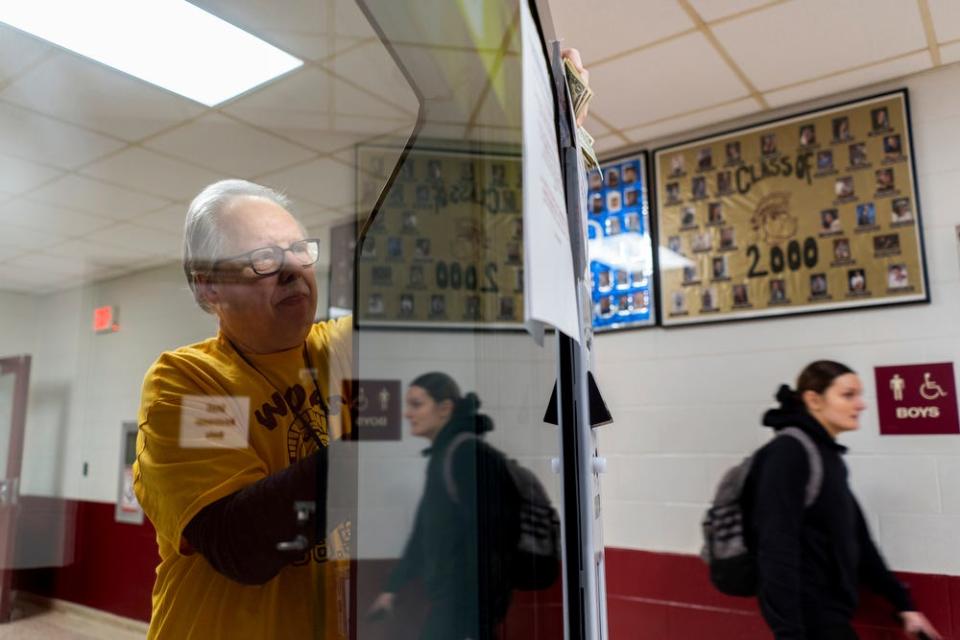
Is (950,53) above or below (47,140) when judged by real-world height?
above

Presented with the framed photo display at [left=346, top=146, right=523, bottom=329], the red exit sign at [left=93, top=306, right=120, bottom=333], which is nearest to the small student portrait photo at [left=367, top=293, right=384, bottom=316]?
the framed photo display at [left=346, top=146, right=523, bottom=329]

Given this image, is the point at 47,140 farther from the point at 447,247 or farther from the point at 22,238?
the point at 447,247

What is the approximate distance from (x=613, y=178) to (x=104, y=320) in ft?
9.88

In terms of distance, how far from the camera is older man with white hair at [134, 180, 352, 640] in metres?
0.50

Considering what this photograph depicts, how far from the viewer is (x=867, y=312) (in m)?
2.65

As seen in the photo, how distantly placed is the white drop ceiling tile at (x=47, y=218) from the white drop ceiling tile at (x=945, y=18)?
2.50 meters

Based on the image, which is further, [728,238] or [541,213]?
[728,238]

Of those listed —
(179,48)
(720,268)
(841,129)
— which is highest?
(841,129)

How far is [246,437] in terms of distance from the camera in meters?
0.53

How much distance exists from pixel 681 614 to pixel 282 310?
274 cm

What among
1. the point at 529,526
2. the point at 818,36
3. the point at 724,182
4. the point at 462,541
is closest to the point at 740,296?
the point at 724,182

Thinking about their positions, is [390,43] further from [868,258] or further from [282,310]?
[868,258]

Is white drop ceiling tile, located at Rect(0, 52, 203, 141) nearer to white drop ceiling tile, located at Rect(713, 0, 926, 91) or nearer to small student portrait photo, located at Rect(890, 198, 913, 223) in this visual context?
white drop ceiling tile, located at Rect(713, 0, 926, 91)

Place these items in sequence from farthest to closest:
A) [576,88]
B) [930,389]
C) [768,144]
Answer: [768,144] → [930,389] → [576,88]
